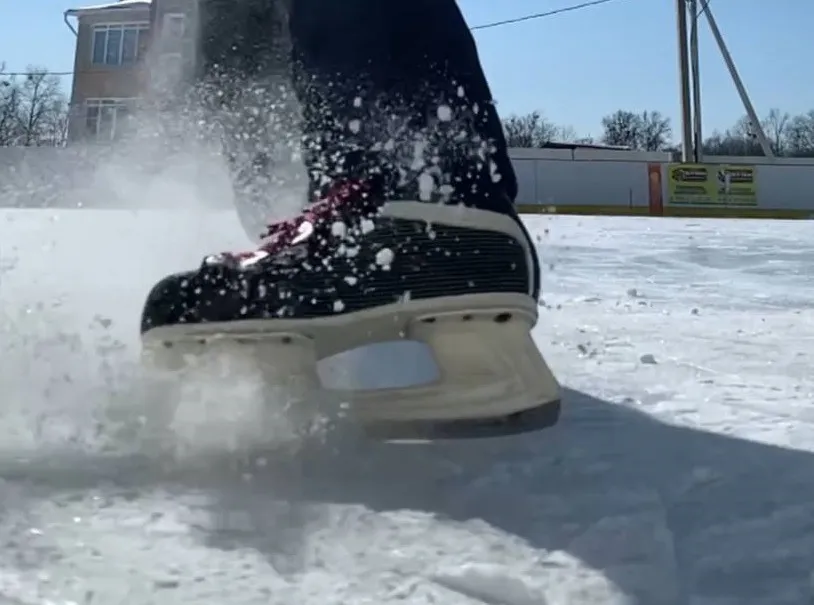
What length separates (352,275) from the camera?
0.69 meters

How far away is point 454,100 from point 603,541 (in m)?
0.35

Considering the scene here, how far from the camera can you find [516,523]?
55 centimetres

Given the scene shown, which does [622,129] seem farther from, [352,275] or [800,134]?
[352,275]

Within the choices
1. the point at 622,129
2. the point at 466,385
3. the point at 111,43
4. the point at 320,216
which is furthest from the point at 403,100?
the point at 622,129

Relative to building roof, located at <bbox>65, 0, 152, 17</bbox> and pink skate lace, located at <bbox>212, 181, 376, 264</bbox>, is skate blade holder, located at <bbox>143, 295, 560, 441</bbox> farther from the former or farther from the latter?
building roof, located at <bbox>65, 0, 152, 17</bbox>

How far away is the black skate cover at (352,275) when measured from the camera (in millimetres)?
678

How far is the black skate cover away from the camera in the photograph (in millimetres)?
678

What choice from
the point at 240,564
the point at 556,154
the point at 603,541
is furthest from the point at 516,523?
the point at 556,154

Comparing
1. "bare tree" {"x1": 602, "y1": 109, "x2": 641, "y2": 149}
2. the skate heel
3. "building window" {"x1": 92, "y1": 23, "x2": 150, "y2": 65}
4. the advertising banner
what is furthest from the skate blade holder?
"bare tree" {"x1": 602, "y1": 109, "x2": 641, "y2": 149}

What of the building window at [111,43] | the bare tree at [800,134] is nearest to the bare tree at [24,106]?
the building window at [111,43]

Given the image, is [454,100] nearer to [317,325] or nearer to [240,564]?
[317,325]

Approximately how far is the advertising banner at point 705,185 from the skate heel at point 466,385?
8722mm

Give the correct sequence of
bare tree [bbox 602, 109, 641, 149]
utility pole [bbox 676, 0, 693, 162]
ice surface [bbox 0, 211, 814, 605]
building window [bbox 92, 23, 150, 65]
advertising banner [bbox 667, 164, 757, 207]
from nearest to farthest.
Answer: ice surface [bbox 0, 211, 814, 605]
advertising banner [bbox 667, 164, 757, 207]
utility pole [bbox 676, 0, 693, 162]
building window [bbox 92, 23, 150, 65]
bare tree [bbox 602, 109, 641, 149]

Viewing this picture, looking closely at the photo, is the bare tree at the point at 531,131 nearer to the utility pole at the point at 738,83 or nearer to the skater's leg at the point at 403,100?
the utility pole at the point at 738,83
